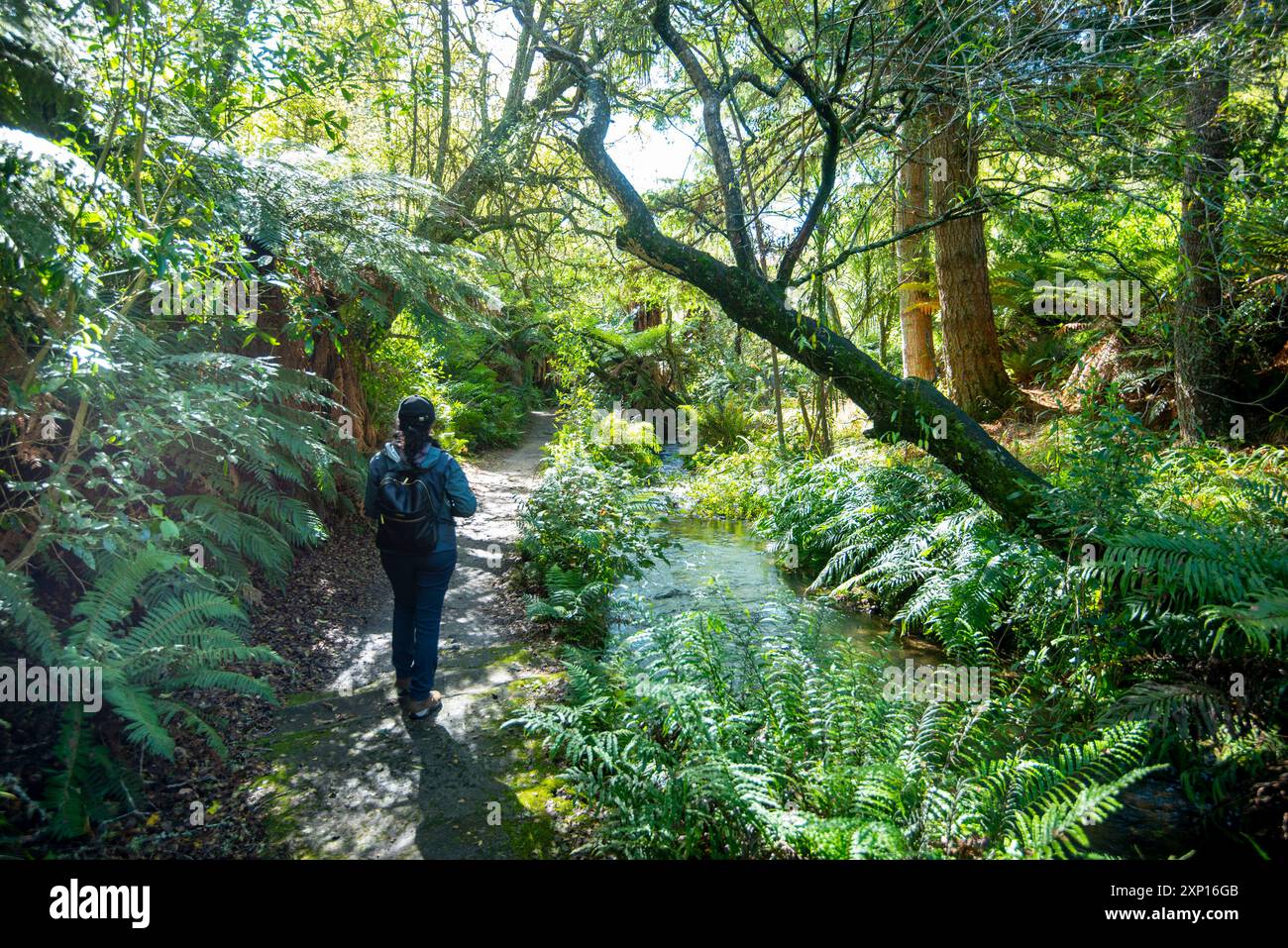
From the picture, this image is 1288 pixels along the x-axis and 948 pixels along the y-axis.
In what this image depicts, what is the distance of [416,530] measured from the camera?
3.91 m

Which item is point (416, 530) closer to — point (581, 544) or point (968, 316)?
point (581, 544)

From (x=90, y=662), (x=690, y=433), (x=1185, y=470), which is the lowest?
(x=90, y=662)

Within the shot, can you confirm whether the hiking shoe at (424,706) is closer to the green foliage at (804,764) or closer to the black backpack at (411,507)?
the green foliage at (804,764)

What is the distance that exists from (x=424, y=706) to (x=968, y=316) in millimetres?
8356

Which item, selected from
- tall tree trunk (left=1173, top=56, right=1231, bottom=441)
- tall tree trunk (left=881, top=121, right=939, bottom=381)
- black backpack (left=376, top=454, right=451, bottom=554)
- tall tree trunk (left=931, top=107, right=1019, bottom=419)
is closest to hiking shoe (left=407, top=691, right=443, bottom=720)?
black backpack (left=376, top=454, right=451, bottom=554)

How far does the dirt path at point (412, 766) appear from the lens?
2.80 meters

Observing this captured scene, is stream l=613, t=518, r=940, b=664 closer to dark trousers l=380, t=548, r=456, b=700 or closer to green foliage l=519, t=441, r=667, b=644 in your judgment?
green foliage l=519, t=441, r=667, b=644

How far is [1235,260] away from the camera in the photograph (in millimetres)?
5395

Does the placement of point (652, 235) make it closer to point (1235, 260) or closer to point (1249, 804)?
point (1235, 260)

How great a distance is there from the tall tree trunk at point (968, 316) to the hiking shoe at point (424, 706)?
793 cm

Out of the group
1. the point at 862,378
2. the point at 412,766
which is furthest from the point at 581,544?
the point at 412,766

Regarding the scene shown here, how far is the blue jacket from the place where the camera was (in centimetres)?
395

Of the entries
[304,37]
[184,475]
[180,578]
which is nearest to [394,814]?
[180,578]
